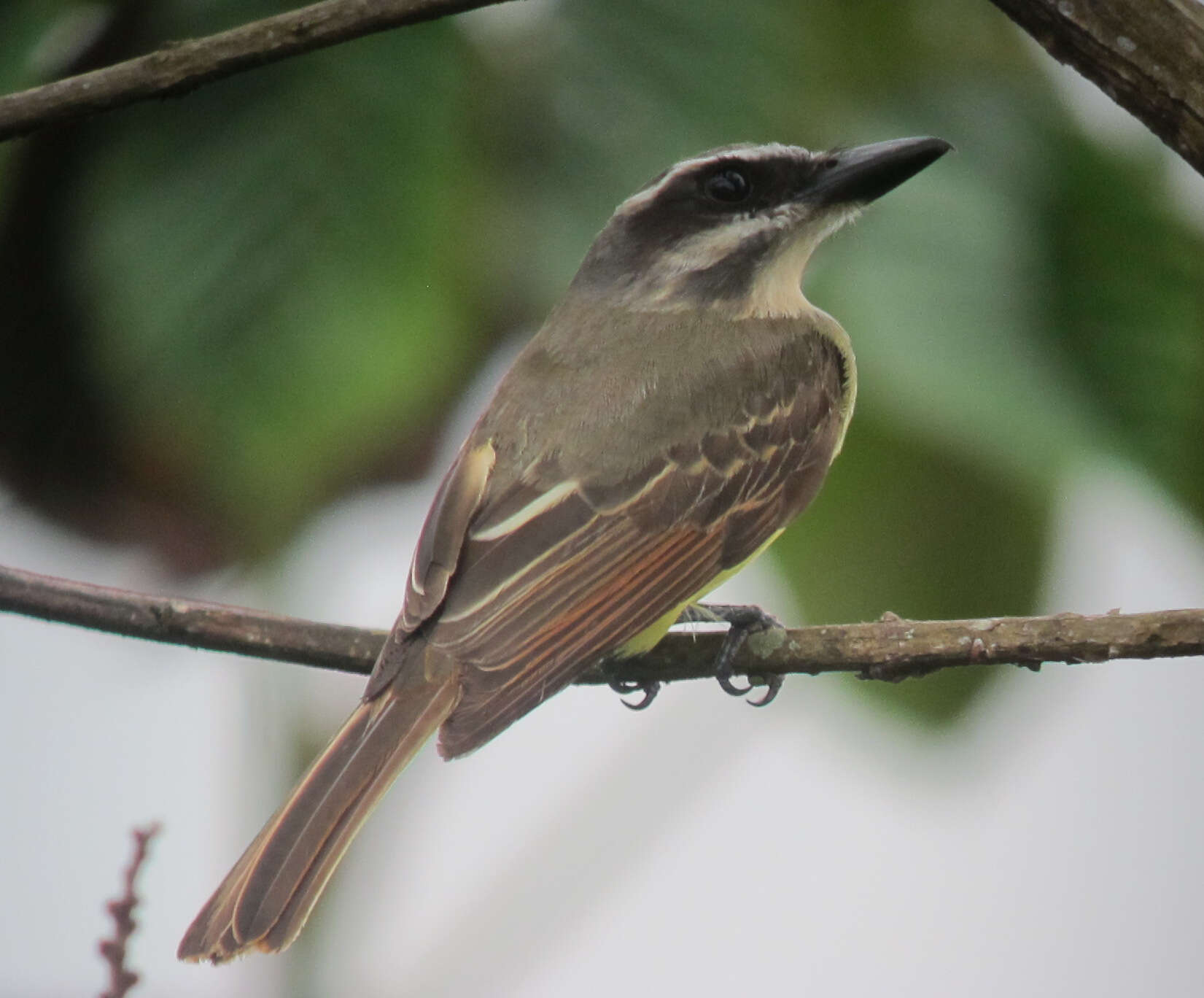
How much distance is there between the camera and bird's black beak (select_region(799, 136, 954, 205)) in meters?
2.42

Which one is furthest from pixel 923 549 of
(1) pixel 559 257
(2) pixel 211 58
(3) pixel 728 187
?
(2) pixel 211 58

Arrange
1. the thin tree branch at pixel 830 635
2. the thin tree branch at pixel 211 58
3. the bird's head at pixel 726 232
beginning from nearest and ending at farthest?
the thin tree branch at pixel 211 58 < the thin tree branch at pixel 830 635 < the bird's head at pixel 726 232

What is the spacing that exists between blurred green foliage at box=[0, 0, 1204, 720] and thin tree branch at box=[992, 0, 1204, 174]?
754mm

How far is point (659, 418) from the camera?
2.61 metres

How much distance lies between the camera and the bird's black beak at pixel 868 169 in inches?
95.2

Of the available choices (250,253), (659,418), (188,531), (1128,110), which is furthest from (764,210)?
(1128,110)

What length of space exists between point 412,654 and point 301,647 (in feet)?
1.09

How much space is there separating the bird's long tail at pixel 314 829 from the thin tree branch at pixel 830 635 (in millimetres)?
120

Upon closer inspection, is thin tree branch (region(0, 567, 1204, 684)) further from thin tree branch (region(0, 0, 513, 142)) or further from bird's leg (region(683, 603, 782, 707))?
thin tree branch (region(0, 0, 513, 142))

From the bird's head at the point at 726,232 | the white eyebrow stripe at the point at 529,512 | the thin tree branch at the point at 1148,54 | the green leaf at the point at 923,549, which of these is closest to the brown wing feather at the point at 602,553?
the white eyebrow stripe at the point at 529,512

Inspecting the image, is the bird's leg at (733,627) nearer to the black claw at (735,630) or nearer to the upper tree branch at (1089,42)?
the black claw at (735,630)

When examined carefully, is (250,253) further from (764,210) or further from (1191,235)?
(1191,235)

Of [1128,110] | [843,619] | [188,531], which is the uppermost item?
[1128,110]

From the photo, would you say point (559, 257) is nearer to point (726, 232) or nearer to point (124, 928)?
point (726, 232)
